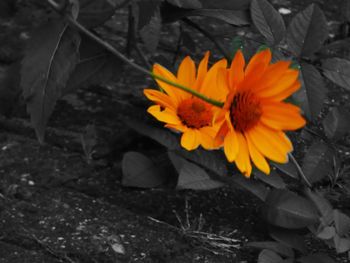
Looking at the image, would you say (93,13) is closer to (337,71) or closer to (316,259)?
(337,71)

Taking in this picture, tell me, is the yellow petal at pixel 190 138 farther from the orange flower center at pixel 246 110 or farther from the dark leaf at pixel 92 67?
the dark leaf at pixel 92 67

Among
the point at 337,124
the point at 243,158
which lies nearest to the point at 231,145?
the point at 243,158

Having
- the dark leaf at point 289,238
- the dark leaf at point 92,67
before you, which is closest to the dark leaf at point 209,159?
the dark leaf at point 289,238

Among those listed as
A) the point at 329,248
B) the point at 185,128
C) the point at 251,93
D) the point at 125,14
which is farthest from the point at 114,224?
the point at 125,14

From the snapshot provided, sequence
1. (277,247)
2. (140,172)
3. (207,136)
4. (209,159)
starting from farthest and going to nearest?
(140,172), (209,159), (277,247), (207,136)

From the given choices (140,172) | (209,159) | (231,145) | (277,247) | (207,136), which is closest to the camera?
(231,145)

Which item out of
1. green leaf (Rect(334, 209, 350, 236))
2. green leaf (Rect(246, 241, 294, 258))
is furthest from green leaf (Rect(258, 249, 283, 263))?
green leaf (Rect(334, 209, 350, 236))

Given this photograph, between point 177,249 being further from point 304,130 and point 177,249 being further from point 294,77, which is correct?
point 294,77
